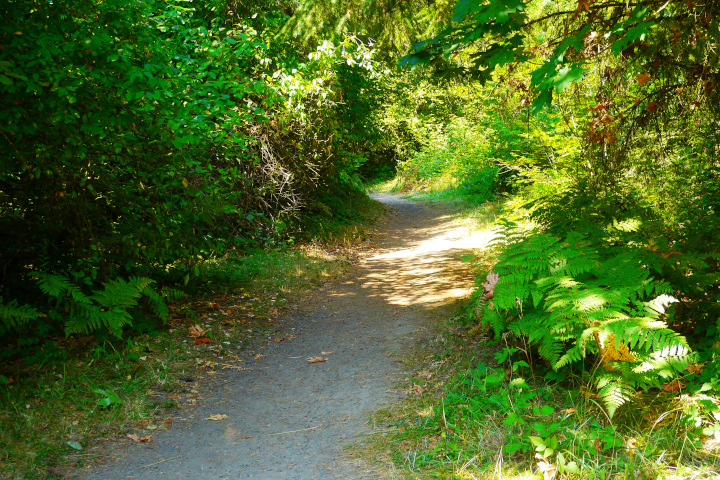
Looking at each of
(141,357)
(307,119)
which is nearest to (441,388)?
(141,357)

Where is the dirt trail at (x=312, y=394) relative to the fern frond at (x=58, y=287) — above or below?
below

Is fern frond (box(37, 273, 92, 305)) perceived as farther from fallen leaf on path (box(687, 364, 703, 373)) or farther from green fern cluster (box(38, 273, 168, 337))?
fallen leaf on path (box(687, 364, 703, 373))

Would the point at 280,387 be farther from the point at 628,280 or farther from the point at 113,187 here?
the point at 628,280

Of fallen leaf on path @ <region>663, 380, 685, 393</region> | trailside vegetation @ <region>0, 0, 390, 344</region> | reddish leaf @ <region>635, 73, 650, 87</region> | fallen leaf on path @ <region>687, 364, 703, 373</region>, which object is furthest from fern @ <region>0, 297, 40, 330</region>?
reddish leaf @ <region>635, 73, 650, 87</region>

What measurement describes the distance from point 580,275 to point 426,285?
4.24m

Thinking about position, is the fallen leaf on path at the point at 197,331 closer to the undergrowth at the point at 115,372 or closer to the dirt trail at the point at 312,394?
the undergrowth at the point at 115,372

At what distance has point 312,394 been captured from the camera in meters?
5.04

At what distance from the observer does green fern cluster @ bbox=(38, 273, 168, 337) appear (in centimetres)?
496

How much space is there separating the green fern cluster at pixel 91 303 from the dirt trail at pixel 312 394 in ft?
4.16

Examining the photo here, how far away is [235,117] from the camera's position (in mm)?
6875

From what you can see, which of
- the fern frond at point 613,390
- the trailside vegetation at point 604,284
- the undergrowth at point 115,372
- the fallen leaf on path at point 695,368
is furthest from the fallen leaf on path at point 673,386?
the undergrowth at point 115,372

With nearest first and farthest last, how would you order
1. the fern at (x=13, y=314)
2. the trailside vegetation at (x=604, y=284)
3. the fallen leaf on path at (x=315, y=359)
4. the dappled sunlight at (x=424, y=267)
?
the trailside vegetation at (x=604, y=284) → the fern at (x=13, y=314) → the fallen leaf on path at (x=315, y=359) → the dappled sunlight at (x=424, y=267)

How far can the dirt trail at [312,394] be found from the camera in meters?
3.84

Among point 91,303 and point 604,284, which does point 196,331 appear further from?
point 604,284
